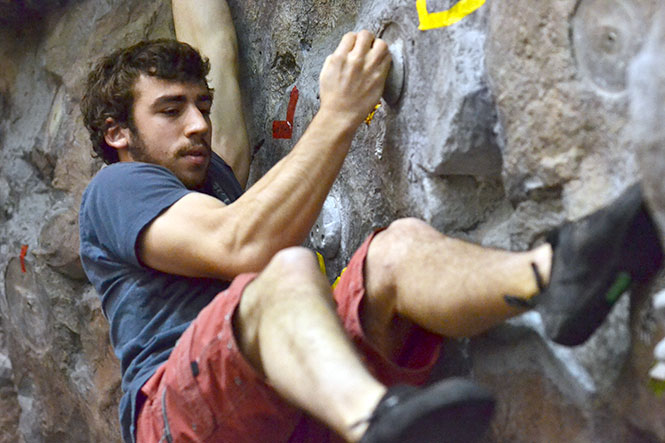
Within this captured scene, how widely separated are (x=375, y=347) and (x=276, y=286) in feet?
0.60

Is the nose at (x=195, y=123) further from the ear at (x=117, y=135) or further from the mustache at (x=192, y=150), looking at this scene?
the ear at (x=117, y=135)

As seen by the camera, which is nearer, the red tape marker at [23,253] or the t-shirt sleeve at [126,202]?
the t-shirt sleeve at [126,202]

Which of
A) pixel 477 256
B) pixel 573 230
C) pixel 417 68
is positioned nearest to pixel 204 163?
pixel 417 68

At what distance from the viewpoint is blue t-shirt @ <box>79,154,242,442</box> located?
130cm

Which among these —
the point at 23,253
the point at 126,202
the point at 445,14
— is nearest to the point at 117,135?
the point at 126,202

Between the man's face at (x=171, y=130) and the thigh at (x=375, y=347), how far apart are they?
0.51 meters

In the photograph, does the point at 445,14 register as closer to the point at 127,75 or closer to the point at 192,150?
the point at 192,150

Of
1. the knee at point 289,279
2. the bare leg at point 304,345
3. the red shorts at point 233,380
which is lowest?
the red shorts at point 233,380

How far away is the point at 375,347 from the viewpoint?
1.09 metres

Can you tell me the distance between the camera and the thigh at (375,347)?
108cm

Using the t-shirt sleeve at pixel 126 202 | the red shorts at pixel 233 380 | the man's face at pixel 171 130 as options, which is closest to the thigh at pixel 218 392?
the red shorts at pixel 233 380

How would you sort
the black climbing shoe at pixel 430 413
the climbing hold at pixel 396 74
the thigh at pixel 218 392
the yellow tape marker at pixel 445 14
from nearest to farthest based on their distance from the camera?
the black climbing shoe at pixel 430 413 < the thigh at pixel 218 392 < the yellow tape marker at pixel 445 14 < the climbing hold at pixel 396 74

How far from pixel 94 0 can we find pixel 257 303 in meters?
1.57

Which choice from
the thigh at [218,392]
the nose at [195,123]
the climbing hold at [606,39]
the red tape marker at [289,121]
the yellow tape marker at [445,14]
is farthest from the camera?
the red tape marker at [289,121]
